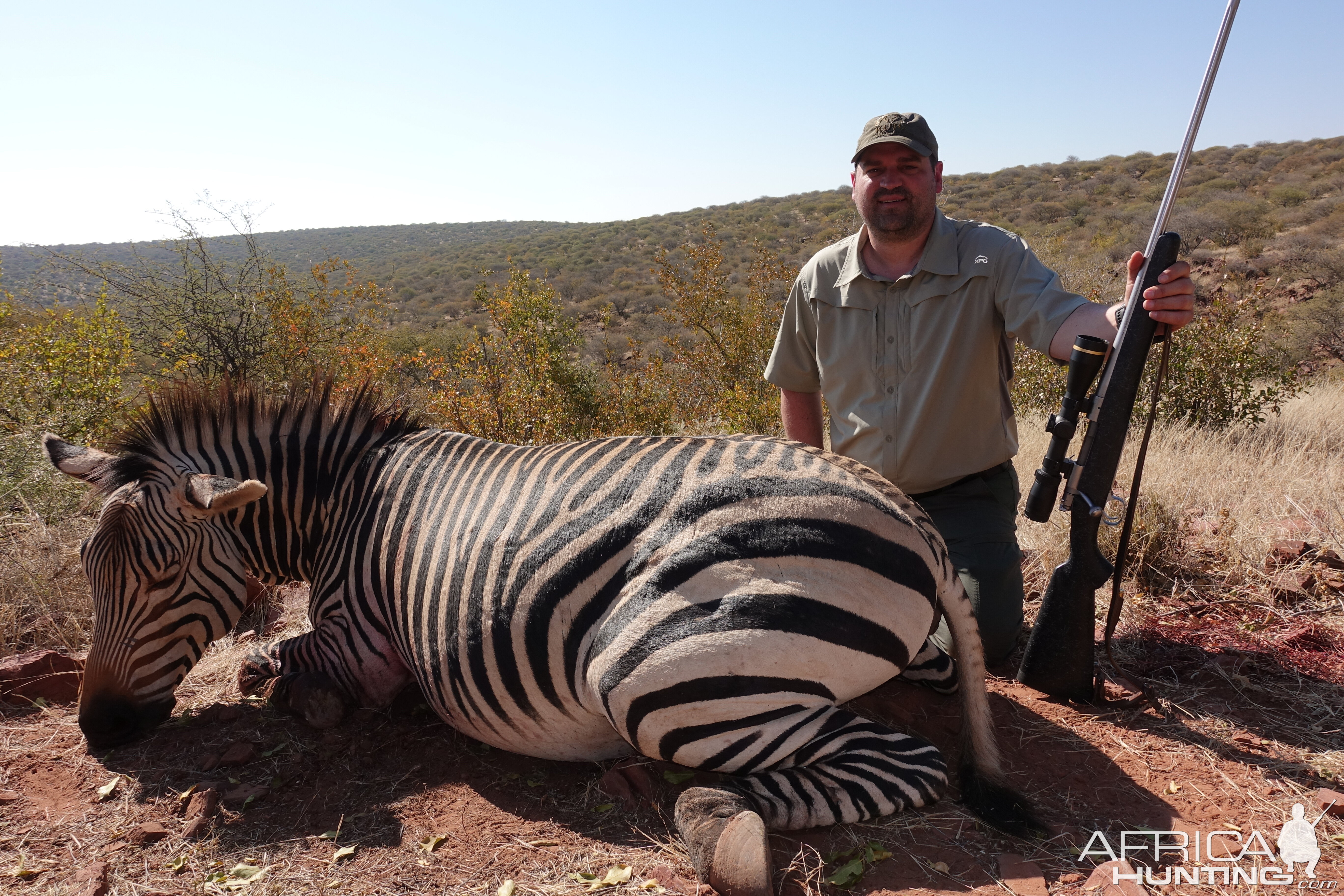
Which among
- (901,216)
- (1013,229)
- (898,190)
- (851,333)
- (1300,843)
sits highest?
(1013,229)

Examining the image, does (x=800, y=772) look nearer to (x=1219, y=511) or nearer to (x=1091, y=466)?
(x=1091, y=466)

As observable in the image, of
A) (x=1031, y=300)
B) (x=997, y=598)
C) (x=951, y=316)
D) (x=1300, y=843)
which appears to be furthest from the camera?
(x=951, y=316)

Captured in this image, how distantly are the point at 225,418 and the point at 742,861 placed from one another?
2882mm

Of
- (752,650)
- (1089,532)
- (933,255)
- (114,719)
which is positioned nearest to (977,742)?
(752,650)

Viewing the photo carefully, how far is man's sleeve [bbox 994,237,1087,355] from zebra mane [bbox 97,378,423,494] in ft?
9.41

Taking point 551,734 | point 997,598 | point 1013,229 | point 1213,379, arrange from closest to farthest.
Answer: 1. point 551,734
2. point 997,598
3. point 1213,379
4. point 1013,229

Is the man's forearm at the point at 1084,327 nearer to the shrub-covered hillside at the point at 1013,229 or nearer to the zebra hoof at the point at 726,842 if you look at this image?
the zebra hoof at the point at 726,842

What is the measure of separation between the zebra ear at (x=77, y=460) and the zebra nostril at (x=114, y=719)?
0.91 metres

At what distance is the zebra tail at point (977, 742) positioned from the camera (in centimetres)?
232

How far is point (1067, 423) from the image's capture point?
9.25 feet

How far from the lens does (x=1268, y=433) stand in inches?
260

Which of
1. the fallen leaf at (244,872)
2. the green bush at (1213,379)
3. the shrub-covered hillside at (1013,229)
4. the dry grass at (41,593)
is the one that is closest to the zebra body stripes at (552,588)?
the fallen leaf at (244,872)

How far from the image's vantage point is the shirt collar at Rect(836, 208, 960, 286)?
12.0 feet

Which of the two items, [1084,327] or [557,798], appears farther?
[1084,327]
